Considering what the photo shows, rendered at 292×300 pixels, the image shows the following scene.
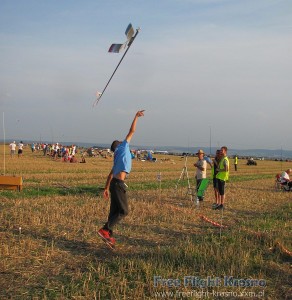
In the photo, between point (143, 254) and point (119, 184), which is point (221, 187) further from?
point (143, 254)

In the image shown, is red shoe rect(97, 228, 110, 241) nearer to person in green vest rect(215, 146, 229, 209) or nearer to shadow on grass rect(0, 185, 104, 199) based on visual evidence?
person in green vest rect(215, 146, 229, 209)

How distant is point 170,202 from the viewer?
13852 mm

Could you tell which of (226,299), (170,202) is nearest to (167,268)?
(226,299)

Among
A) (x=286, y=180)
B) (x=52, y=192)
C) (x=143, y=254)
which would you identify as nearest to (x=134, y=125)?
(x=143, y=254)

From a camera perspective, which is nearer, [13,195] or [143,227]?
[143,227]

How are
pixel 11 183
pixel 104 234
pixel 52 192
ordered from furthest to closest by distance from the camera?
pixel 52 192 → pixel 11 183 → pixel 104 234

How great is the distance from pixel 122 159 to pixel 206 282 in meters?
2.71

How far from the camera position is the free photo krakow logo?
571cm

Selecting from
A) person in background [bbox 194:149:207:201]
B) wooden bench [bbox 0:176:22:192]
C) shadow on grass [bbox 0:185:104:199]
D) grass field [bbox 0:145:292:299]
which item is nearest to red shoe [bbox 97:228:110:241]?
grass field [bbox 0:145:292:299]

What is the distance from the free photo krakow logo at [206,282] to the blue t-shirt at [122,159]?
2298 millimetres

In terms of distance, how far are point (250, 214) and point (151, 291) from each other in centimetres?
746

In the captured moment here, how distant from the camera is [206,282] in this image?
5.82 meters

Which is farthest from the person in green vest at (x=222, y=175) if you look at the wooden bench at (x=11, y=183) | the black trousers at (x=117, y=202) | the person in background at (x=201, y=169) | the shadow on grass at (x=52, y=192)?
the wooden bench at (x=11, y=183)

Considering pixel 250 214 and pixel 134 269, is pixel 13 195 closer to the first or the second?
pixel 250 214
